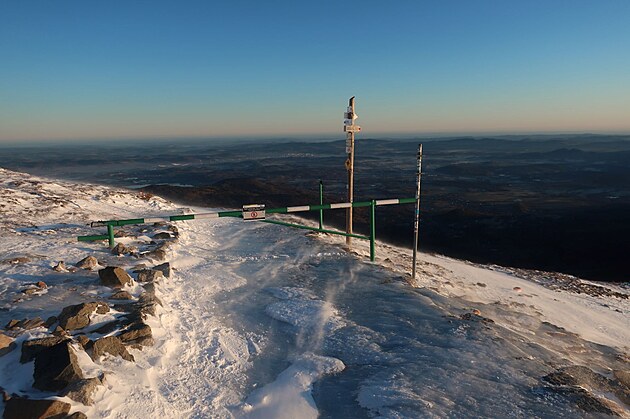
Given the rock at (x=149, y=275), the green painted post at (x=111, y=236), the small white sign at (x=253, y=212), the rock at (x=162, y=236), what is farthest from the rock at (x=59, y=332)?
the rock at (x=162, y=236)

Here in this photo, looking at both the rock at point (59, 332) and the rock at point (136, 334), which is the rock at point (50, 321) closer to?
the rock at point (59, 332)

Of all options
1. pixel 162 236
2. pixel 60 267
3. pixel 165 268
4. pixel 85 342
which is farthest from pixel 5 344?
pixel 162 236

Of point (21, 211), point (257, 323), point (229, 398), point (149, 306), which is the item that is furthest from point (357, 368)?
point (21, 211)

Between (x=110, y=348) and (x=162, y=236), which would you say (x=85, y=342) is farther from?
(x=162, y=236)

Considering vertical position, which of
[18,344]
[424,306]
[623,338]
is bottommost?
[623,338]

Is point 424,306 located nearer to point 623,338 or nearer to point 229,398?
point 229,398

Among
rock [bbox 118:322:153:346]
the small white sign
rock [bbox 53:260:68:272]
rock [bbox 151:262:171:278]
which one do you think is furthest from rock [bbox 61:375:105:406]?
the small white sign

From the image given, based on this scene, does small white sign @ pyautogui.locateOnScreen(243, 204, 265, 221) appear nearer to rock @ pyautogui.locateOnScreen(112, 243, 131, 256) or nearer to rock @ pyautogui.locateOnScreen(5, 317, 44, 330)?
rock @ pyautogui.locateOnScreen(112, 243, 131, 256)
